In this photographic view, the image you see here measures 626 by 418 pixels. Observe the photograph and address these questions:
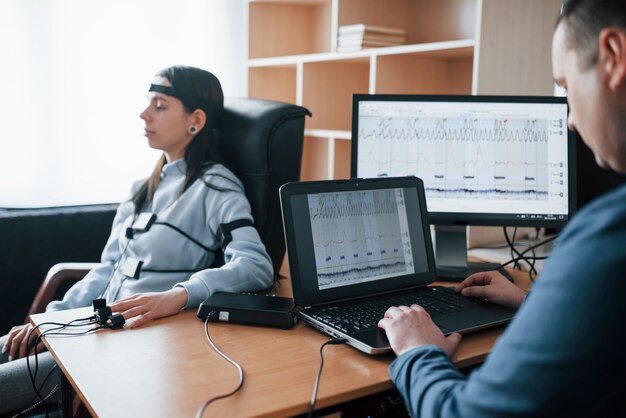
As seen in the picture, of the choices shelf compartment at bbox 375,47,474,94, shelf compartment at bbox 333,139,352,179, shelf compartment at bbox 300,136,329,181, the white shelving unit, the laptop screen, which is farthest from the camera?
shelf compartment at bbox 300,136,329,181

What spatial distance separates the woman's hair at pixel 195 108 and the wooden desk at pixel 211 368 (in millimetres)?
611

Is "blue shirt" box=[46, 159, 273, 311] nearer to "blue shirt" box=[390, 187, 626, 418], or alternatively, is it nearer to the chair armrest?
the chair armrest

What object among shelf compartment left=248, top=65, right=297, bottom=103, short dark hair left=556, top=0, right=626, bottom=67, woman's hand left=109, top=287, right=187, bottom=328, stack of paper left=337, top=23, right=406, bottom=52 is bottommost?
woman's hand left=109, top=287, right=187, bottom=328

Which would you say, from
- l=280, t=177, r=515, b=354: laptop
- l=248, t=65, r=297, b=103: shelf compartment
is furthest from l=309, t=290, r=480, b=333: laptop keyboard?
l=248, t=65, r=297, b=103: shelf compartment

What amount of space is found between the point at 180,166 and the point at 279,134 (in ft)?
1.02

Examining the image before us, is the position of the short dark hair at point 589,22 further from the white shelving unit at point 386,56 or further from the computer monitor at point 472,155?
the white shelving unit at point 386,56

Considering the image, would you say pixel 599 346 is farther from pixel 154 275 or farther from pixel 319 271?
pixel 154 275

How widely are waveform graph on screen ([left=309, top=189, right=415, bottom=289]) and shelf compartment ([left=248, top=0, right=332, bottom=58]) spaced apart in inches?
68.8

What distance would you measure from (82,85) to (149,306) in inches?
62.5

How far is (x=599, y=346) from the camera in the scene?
0.67 meters

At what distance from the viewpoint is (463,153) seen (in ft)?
5.90

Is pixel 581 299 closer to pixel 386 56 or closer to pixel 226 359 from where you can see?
pixel 226 359

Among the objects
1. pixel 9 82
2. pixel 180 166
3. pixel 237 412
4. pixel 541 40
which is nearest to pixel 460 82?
pixel 541 40

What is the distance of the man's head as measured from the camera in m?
0.73
